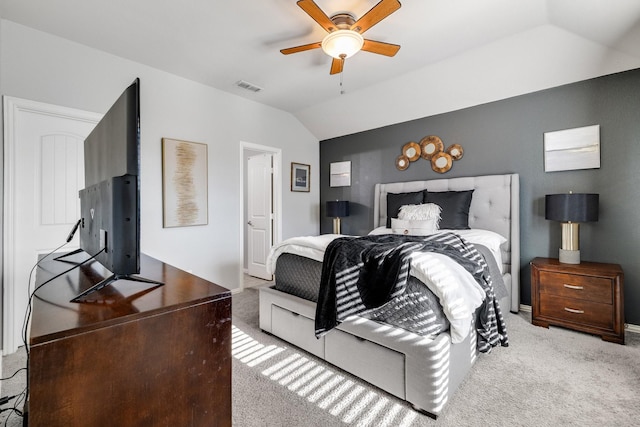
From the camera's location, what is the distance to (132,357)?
0.73 meters

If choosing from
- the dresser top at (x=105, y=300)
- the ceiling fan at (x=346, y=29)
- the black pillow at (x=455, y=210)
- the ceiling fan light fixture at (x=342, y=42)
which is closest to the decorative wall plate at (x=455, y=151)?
the black pillow at (x=455, y=210)

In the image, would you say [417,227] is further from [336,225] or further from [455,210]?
[336,225]

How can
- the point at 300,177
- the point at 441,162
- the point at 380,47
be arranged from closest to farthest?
the point at 380,47
the point at 441,162
the point at 300,177

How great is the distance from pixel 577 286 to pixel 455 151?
6.18 feet

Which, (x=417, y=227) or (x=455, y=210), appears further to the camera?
(x=455, y=210)

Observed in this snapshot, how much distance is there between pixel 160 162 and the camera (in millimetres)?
3301

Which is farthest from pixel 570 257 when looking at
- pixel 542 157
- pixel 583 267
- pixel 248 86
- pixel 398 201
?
pixel 248 86

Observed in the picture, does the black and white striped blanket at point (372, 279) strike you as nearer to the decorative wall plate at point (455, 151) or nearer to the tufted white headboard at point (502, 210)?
the tufted white headboard at point (502, 210)

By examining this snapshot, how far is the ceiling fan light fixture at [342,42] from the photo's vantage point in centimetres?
219

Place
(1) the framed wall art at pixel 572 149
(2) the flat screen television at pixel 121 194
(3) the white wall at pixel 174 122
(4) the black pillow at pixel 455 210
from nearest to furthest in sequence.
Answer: (2) the flat screen television at pixel 121 194, (3) the white wall at pixel 174 122, (1) the framed wall art at pixel 572 149, (4) the black pillow at pixel 455 210

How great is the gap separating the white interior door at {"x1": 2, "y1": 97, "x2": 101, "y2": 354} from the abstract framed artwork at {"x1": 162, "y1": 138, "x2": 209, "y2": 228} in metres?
0.77

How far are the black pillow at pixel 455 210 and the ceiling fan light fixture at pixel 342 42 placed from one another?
78.3 inches

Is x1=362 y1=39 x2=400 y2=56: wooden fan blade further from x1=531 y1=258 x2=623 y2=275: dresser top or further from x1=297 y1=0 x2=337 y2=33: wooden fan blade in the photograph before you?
x1=531 y1=258 x2=623 y2=275: dresser top

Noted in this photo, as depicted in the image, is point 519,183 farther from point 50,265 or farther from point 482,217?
A: point 50,265
